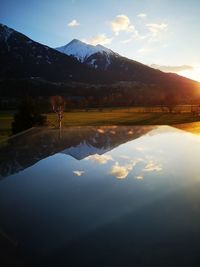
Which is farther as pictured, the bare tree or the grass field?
the grass field

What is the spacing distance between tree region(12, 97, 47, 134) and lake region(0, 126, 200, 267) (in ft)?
73.6

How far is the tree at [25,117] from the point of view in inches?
1201

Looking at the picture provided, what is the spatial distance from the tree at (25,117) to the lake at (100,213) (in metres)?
22.4

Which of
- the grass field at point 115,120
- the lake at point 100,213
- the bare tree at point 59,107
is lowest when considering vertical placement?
the grass field at point 115,120

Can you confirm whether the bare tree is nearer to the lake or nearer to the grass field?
the grass field

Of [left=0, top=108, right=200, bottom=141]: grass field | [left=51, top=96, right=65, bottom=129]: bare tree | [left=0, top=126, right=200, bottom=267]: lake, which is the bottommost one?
[left=0, top=108, right=200, bottom=141]: grass field

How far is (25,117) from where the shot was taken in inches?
1228

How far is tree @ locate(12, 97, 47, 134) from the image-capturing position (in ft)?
100

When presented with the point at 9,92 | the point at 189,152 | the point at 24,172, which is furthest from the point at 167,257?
the point at 9,92

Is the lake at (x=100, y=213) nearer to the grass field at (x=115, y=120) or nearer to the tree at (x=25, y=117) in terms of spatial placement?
the tree at (x=25, y=117)

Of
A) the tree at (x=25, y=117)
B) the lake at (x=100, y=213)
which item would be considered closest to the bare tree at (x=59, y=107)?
the tree at (x=25, y=117)

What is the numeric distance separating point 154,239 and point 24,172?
499 centimetres

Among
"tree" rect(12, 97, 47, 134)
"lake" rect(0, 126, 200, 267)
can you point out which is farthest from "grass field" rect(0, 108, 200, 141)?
"lake" rect(0, 126, 200, 267)

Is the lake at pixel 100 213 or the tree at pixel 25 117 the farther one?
the tree at pixel 25 117
